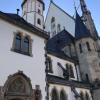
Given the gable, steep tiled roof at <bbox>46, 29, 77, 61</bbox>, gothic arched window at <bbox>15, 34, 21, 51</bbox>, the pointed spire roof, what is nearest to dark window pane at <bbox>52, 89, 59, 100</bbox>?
gothic arched window at <bbox>15, 34, 21, 51</bbox>

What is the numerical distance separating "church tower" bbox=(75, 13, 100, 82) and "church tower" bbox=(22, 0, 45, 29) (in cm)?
908

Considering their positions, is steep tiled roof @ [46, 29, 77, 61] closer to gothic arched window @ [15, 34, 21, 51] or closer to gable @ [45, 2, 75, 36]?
gable @ [45, 2, 75, 36]

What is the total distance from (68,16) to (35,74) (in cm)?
2342

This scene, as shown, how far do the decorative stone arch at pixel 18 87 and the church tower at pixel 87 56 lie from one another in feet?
43.8

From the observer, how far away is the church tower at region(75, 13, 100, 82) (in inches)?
965

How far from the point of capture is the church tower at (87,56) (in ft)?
80.4

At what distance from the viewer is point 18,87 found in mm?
12938

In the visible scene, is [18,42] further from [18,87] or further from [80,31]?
[80,31]

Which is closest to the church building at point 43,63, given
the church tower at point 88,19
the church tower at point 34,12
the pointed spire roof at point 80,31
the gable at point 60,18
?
the pointed spire roof at point 80,31

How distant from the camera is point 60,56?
2286 cm

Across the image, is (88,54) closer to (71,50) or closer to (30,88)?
(71,50)

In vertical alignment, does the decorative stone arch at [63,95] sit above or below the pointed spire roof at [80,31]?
below

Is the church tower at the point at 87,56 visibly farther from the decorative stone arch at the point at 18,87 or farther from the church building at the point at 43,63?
the decorative stone arch at the point at 18,87

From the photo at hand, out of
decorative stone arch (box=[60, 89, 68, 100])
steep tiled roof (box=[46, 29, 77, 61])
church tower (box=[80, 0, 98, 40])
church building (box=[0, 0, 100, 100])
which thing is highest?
church tower (box=[80, 0, 98, 40])
